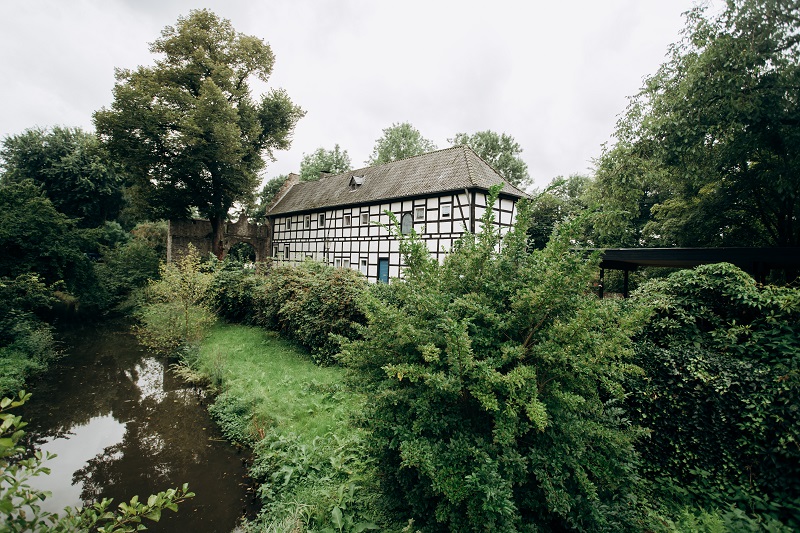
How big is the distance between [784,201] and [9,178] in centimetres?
4205

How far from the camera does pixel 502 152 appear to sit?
31641mm

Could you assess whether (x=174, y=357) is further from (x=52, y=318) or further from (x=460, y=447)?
(x=460, y=447)

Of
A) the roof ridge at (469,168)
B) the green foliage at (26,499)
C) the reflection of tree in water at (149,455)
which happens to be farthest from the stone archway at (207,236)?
the green foliage at (26,499)

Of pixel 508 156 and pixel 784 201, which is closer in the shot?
pixel 784 201

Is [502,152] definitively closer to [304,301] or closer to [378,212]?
[378,212]

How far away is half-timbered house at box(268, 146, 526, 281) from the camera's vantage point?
16.0 meters

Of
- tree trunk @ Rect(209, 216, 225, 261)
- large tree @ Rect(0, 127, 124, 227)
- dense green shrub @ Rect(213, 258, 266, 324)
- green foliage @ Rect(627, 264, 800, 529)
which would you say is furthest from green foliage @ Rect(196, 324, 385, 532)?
large tree @ Rect(0, 127, 124, 227)

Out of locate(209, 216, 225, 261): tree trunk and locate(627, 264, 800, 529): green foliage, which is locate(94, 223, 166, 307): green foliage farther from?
locate(627, 264, 800, 529): green foliage

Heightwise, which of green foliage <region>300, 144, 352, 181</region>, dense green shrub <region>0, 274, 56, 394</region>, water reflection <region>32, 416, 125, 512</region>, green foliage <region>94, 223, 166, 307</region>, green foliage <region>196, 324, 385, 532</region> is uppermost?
green foliage <region>300, 144, 352, 181</region>

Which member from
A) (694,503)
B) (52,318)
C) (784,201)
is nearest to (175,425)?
(694,503)

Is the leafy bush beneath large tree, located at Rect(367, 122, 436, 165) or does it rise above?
beneath

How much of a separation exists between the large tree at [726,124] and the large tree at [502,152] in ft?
61.3

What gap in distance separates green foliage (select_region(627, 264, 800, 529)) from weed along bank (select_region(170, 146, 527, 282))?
7.39m

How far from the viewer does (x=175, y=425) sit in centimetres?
777
